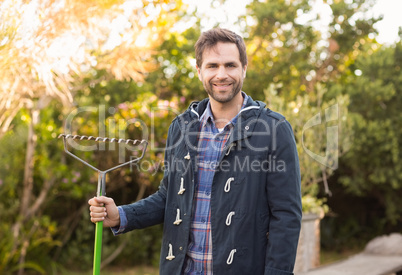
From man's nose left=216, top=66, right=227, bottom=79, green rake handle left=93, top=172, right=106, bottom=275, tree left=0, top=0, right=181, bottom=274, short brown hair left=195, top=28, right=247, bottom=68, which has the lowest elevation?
green rake handle left=93, top=172, right=106, bottom=275

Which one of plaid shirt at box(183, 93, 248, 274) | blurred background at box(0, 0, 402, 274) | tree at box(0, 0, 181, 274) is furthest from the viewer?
blurred background at box(0, 0, 402, 274)

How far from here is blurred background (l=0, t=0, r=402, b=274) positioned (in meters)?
4.81

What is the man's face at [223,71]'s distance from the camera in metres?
1.89

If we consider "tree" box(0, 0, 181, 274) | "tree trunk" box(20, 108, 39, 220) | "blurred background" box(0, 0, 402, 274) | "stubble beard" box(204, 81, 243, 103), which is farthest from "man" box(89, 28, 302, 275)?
"tree trunk" box(20, 108, 39, 220)

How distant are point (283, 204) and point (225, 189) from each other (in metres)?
0.23

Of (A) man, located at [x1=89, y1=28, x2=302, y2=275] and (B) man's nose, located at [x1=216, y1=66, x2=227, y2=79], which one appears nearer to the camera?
(A) man, located at [x1=89, y1=28, x2=302, y2=275]

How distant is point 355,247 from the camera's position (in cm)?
758

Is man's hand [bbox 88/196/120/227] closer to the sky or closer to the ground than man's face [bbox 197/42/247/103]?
closer to the ground

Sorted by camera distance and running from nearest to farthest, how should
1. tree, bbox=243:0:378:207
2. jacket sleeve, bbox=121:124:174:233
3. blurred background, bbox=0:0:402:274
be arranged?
jacket sleeve, bbox=121:124:174:233 < blurred background, bbox=0:0:402:274 < tree, bbox=243:0:378:207

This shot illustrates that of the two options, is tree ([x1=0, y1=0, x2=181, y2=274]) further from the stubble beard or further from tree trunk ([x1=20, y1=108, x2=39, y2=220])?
the stubble beard

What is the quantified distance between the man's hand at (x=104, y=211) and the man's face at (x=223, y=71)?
2.04ft

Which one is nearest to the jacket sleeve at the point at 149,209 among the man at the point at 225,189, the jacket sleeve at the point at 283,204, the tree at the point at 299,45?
the man at the point at 225,189

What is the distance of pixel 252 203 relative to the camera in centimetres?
174

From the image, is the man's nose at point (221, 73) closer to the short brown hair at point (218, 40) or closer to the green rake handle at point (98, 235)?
the short brown hair at point (218, 40)
